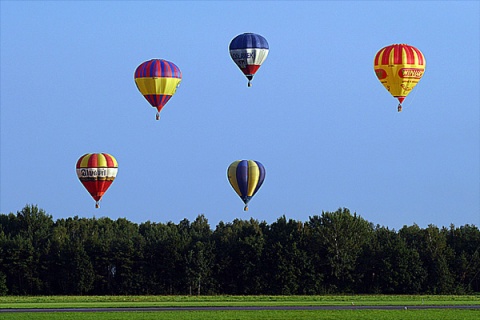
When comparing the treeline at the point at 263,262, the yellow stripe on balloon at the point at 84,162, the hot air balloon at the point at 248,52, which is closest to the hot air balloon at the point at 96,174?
the yellow stripe on balloon at the point at 84,162

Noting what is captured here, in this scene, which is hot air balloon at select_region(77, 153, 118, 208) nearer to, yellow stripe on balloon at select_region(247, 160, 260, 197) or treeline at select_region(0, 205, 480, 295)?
yellow stripe on balloon at select_region(247, 160, 260, 197)

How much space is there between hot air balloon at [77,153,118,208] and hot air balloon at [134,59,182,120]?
9083mm

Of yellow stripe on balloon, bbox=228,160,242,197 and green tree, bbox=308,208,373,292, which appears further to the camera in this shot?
green tree, bbox=308,208,373,292

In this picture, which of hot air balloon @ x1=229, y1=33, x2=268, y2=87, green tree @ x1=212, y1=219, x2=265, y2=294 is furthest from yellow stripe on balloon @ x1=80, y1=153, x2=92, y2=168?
green tree @ x1=212, y1=219, x2=265, y2=294

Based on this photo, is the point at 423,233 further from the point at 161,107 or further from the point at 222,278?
the point at 161,107

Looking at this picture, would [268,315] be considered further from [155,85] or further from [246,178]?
[246,178]

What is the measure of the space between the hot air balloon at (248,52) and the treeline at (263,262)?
27915 mm

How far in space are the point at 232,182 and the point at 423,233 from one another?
87.1ft

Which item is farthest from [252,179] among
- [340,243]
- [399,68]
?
[340,243]

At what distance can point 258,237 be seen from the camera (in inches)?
4040

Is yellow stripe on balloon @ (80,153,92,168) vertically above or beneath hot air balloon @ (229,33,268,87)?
beneath

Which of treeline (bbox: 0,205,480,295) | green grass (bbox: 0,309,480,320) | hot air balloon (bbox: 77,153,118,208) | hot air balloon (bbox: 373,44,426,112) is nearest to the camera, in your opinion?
green grass (bbox: 0,309,480,320)

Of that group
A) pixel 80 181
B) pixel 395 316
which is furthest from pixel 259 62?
pixel 395 316

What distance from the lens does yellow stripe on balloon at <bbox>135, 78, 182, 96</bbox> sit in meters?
75.8
